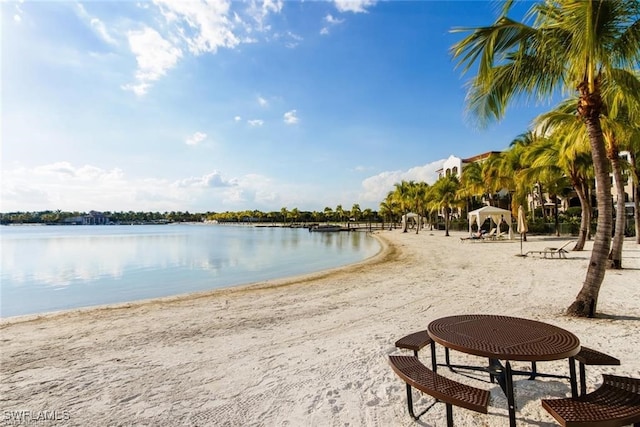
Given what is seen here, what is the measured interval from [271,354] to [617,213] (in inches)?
351

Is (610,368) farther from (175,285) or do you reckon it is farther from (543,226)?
(543,226)

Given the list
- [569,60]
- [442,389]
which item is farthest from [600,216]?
[442,389]

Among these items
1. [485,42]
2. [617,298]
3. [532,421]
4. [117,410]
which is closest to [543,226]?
[617,298]

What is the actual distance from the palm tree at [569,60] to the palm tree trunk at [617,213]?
11.5 ft

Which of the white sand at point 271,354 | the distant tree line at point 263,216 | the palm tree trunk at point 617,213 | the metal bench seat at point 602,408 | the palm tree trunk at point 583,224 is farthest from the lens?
the distant tree line at point 263,216

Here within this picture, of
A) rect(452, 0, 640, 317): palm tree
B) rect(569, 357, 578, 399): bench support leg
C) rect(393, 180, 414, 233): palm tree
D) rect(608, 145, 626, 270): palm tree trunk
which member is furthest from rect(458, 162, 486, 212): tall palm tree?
rect(569, 357, 578, 399): bench support leg

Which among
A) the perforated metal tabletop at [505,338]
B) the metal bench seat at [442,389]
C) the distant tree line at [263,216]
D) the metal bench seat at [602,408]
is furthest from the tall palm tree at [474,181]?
the distant tree line at [263,216]

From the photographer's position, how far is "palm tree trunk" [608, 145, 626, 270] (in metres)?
8.46

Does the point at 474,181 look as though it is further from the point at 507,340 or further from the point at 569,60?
the point at 507,340

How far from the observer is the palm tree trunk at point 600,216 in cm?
563

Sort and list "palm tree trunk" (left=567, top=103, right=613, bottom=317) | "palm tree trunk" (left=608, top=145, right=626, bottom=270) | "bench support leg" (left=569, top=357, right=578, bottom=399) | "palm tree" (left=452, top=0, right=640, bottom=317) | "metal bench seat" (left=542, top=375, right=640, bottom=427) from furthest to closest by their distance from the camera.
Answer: "palm tree trunk" (left=608, top=145, right=626, bottom=270)
"palm tree trunk" (left=567, top=103, right=613, bottom=317)
"palm tree" (left=452, top=0, right=640, bottom=317)
"bench support leg" (left=569, top=357, right=578, bottom=399)
"metal bench seat" (left=542, top=375, right=640, bottom=427)

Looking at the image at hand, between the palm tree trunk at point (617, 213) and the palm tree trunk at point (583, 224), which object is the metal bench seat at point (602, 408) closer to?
the palm tree trunk at point (617, 213)

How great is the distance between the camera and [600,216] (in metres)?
5.93

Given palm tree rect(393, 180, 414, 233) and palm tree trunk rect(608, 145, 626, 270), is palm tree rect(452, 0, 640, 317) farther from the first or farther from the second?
palm tree rect(393, 180, 414, 233)
